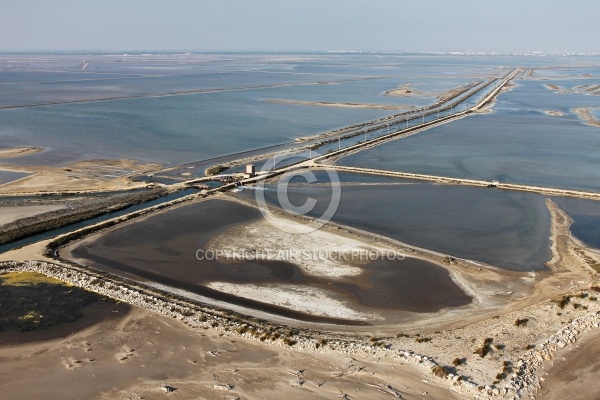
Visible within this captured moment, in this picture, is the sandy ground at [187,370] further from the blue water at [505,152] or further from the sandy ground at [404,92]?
the sandy ground at [404,92]

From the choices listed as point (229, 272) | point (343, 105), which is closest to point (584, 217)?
point (229, 272)

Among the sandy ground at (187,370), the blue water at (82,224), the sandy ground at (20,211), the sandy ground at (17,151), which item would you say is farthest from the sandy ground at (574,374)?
the sandy ground at (17,151)

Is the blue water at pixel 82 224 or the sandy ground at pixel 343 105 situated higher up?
the sandy ground at pixel 343 105

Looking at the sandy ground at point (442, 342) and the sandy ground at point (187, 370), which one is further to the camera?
the sandy ground at point (442, 342)

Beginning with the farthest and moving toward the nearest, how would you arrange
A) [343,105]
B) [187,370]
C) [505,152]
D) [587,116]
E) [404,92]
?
[404,92], [343,105], [587,116], [505,152], [187,370]

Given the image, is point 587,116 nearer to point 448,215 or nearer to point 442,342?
point 448,215

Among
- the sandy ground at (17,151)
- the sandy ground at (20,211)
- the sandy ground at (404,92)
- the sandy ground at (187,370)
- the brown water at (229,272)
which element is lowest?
the sandy ground at (187,370)
